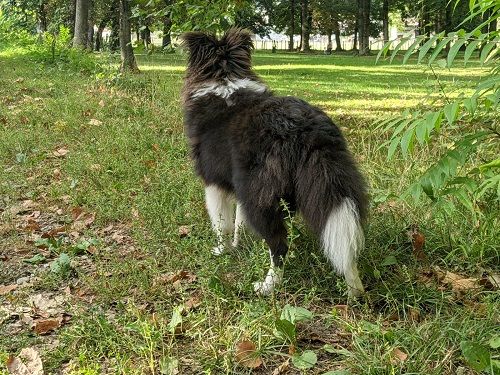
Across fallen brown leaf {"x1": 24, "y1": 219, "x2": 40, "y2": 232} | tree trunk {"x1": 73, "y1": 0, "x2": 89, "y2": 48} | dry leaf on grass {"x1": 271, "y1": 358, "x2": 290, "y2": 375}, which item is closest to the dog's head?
fallen brown leaf {"x1": 24, "y1": 219, "x2": 40, "y2": 232}

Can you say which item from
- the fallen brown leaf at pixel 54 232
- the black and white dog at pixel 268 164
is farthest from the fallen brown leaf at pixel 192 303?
the fallen brown leaf at pixel 54 232

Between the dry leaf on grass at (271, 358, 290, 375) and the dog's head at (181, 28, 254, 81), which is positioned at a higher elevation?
the dog's head at (181, 28, 254, 81)

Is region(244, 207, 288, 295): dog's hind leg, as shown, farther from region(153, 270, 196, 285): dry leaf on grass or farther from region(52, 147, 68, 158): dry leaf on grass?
region(52, 147, 68, 158): dry leaf on grass

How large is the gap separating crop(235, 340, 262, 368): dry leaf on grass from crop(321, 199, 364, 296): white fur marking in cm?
71

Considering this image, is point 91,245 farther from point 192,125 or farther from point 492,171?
point 492,171

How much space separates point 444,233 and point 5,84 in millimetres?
11133

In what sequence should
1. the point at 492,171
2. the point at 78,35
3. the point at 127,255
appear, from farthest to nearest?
the point at 78,35, the point at 127,255, the point at 492,171

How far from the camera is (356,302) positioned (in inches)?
127

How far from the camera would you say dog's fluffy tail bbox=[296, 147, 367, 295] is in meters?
3.01

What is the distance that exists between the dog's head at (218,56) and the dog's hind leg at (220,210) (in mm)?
982

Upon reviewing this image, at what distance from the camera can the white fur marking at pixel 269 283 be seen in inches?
132

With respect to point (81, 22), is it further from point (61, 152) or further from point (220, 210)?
point (220, 210)

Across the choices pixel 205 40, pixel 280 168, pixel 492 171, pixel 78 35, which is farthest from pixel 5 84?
pixel 492 171

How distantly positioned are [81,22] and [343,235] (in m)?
18.5
